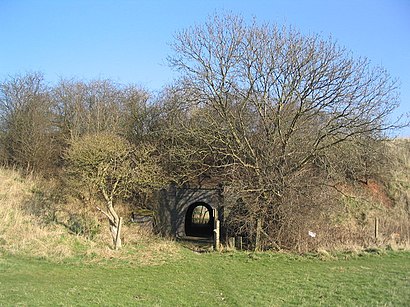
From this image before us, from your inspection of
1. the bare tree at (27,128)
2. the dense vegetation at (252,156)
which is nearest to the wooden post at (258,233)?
the dense vegetation at (252,156)

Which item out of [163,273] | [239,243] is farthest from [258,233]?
[163,273]

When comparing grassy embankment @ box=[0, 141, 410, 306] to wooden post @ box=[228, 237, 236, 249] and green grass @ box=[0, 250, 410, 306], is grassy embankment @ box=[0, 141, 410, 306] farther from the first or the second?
wooden post @ box=[228, 237, 236, 249]

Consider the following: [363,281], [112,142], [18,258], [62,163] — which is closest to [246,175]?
[112,142]

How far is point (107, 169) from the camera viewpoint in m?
16.0

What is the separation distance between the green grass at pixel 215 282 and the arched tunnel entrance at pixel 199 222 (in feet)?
27.7

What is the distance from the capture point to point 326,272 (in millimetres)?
11805

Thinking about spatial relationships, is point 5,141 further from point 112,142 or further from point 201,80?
point 201,80

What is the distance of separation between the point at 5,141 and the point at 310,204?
17.3 meters

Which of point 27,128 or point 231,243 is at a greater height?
point 27,128

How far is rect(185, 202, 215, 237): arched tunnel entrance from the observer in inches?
→ 923

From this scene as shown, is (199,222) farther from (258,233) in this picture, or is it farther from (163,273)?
(163,273)

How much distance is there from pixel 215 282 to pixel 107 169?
7.24m

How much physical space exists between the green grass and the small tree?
3.24m

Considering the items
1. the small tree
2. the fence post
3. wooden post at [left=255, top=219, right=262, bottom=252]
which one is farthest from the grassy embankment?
the small tree
